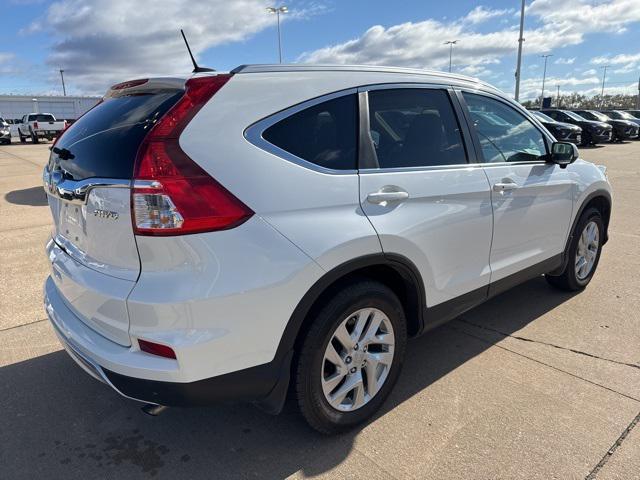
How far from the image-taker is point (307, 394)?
2367mm

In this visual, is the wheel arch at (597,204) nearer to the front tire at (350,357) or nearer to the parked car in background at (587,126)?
the front tire at (350,357)

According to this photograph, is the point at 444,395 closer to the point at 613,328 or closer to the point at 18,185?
the point at 613,328

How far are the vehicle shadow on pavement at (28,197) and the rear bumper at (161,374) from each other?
7719 mm

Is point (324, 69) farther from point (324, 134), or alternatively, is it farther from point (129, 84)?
point (129, 84)

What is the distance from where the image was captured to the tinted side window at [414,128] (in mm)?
2646

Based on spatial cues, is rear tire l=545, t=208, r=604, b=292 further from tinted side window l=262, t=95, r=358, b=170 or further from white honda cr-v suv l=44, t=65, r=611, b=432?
tinted side window l=262, t=95, r=358, b=170

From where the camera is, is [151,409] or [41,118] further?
[41,118]

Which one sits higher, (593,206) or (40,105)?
(40,105)

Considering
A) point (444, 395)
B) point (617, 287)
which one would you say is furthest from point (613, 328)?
point (444, 395)

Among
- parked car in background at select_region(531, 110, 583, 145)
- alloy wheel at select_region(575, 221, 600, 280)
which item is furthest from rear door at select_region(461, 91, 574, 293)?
parked car in background at select_region(531, 110, 583, 145)

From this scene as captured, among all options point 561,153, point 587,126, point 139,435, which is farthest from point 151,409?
point 587,126

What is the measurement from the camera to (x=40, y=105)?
50844mm

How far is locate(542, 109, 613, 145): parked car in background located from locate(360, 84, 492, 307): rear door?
876 inches

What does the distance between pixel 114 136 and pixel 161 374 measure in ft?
3.42
